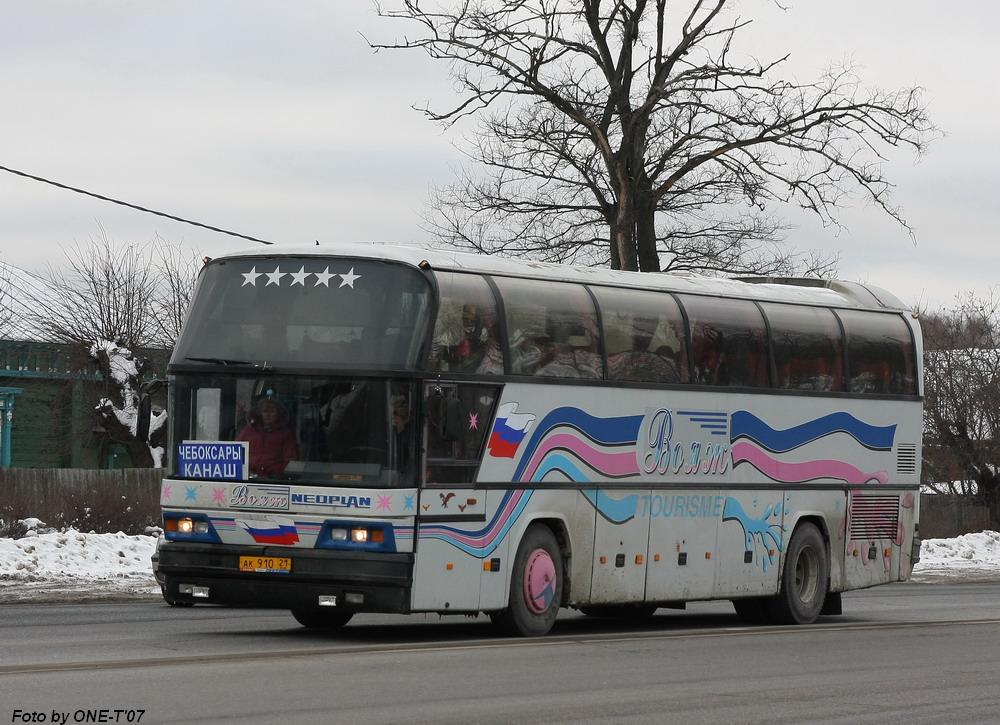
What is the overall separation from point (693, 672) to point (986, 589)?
719 inches

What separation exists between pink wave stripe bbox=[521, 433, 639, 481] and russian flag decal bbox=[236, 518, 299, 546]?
7.72ft

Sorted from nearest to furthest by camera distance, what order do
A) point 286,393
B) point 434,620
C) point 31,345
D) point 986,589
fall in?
point 286,393 → point 434,620 → point 986,589 → point 31,345

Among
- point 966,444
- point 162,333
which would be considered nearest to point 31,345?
point 162,333

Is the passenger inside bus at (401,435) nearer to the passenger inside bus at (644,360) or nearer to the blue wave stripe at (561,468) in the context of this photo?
the blue wave stripe at (561,468)

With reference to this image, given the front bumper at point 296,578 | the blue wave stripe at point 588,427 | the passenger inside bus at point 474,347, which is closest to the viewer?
the front bumper at point 296,578

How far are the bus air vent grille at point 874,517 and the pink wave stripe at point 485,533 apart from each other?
6.22 meters

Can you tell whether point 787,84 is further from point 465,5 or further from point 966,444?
point 966,444

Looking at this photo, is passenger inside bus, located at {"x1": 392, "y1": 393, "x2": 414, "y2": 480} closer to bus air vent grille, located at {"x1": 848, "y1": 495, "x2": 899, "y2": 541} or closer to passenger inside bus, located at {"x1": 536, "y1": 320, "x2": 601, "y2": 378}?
passenger inside bus, located at {"x1": 536, "y1": 320, "x2": 601, "y2": 378}

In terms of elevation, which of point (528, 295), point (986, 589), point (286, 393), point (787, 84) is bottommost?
point (986, 589)

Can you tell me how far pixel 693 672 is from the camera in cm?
1300

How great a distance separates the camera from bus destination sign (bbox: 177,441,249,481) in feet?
48.5

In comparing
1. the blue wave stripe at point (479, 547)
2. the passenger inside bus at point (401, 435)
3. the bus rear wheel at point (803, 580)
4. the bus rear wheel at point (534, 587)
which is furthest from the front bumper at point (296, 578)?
the bus rear wheel at point (803, 580)

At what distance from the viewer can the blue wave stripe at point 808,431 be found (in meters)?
18.5

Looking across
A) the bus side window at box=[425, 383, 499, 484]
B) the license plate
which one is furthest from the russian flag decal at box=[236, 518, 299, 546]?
the bus side window at box=[425, 383, 499, 484]
